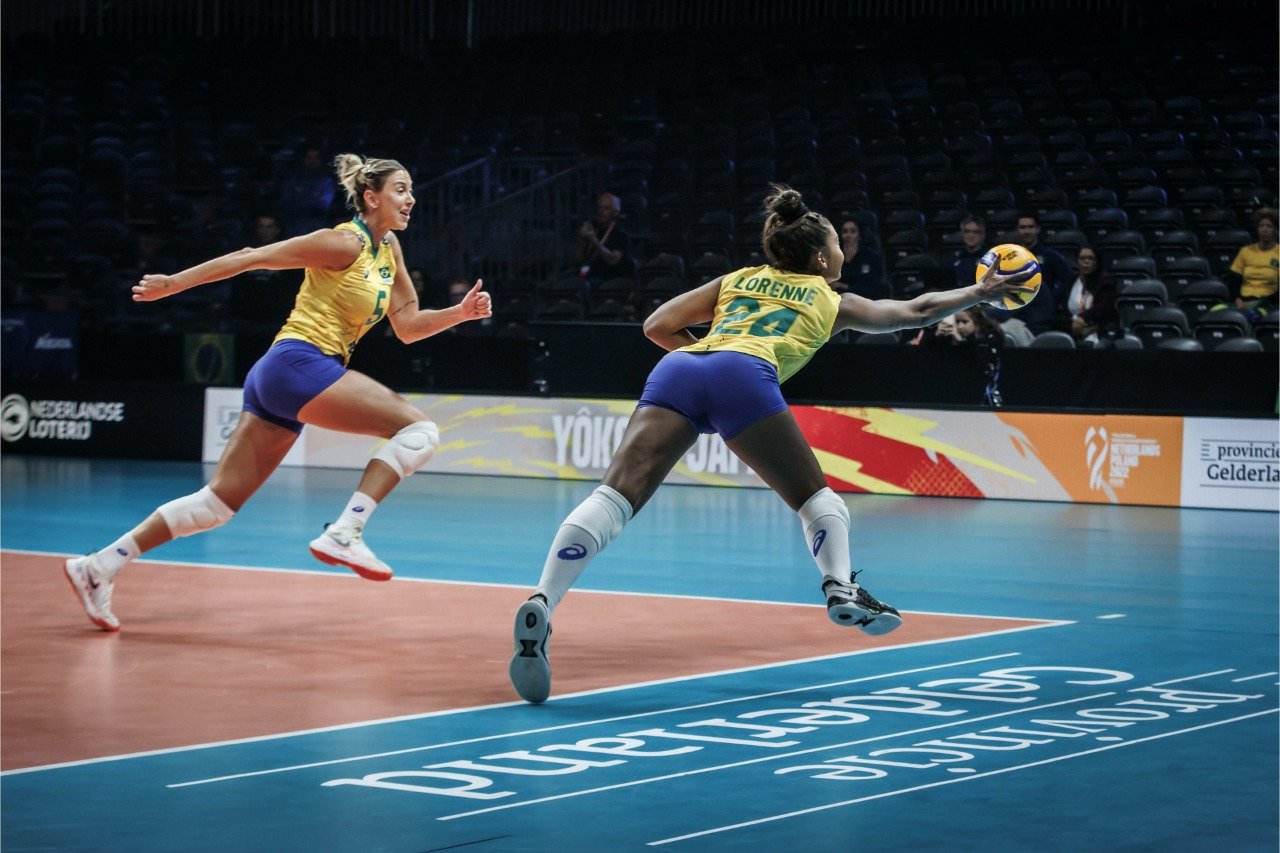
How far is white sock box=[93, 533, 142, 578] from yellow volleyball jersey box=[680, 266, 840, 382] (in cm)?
299

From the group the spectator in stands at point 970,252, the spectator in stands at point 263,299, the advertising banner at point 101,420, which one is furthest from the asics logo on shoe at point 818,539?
the spectator in stands at point 263,299

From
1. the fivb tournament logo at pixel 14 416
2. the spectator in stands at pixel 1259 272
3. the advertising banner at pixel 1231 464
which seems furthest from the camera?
the fivb tournament logo at pixel 14 416

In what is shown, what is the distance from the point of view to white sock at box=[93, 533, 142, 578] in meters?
8.16

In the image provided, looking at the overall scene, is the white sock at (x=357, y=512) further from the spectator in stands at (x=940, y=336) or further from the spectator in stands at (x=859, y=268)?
the spectator in stands at (x=940, y=336)

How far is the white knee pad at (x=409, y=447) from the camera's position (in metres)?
8.39

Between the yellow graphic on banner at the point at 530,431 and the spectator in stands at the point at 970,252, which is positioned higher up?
the spectator in stands at the point at 970,252

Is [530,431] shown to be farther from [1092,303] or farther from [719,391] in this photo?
[719,391]

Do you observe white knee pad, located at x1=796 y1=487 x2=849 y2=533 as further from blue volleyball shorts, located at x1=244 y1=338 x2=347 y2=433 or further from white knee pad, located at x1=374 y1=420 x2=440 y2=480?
blue volleyball shorts, located at x1=244 y1=338 x2=347 y2=433

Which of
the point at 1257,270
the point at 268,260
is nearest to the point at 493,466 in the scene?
the point at 1257,270

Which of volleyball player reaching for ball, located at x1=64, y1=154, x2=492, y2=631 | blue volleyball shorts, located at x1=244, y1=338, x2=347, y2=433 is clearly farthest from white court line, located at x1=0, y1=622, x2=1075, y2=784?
blue volleyball shorts, located at x1=244, y1=338, x2=347, y2=433

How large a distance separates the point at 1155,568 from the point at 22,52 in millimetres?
21827

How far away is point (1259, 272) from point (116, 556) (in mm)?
11917

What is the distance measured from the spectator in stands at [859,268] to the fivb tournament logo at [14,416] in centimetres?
957

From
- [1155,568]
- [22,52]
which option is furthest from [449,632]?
[22,52]
